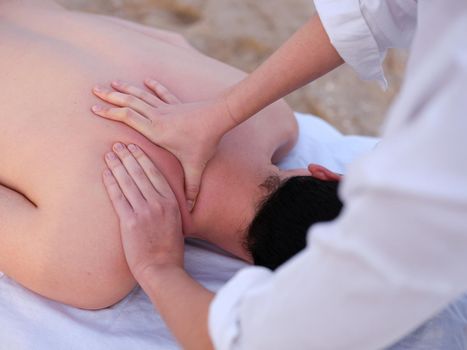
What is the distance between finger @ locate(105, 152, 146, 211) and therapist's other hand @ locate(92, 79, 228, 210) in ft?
0.26

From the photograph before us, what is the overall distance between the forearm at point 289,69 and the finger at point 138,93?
173 mm

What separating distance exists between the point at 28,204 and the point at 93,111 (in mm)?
208

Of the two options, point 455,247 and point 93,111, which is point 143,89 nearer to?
point 93,111

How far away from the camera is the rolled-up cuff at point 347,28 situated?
1030mm

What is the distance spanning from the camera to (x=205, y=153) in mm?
1171

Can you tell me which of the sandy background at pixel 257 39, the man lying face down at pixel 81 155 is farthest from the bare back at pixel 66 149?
the sandy background at pixel 257 39

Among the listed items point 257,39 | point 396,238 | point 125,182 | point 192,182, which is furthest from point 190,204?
point 257,39

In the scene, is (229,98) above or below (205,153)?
above

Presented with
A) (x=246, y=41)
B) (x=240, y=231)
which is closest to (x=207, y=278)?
(x=240, y=231)

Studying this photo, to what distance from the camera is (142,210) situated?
1.10 meters

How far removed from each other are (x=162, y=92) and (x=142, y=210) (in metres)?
0.28

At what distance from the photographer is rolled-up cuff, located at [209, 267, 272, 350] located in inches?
27.2

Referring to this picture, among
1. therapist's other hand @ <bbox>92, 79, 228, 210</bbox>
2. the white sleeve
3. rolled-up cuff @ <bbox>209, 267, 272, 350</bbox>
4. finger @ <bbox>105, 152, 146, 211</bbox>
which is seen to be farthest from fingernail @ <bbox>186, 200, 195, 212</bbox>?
rolled-up cuff @ <bbox>209, 267, 272, 350</bbox>

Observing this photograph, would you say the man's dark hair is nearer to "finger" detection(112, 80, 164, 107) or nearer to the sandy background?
"finger" detection(112, 80, 164, 107)
